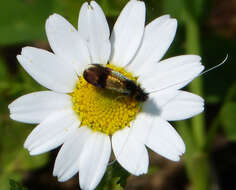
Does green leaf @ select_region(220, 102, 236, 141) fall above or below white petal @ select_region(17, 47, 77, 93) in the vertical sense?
below

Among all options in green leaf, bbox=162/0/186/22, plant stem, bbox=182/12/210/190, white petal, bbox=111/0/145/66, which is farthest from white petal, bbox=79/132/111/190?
green leaf, bbox=162/0/186/22

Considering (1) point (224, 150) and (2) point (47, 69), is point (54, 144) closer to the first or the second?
(2) point (47, 69)

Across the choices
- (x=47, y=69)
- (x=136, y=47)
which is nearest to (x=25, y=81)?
(x=47, y=69)

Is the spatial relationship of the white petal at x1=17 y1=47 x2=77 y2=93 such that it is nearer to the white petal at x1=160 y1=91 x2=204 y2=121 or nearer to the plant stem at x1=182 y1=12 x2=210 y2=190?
the white petal at x1=160 y1=91 x2=204 y2=121

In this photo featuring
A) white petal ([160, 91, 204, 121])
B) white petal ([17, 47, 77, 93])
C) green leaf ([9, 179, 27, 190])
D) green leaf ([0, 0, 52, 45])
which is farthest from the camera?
green leaf ([0, 0, 52, 45])

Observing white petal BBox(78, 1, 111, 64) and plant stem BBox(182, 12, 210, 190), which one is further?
plant stem BBox(182, 12, 210, 190)

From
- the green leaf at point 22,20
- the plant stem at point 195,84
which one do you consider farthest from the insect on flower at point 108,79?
the green leaf at point 22,20
